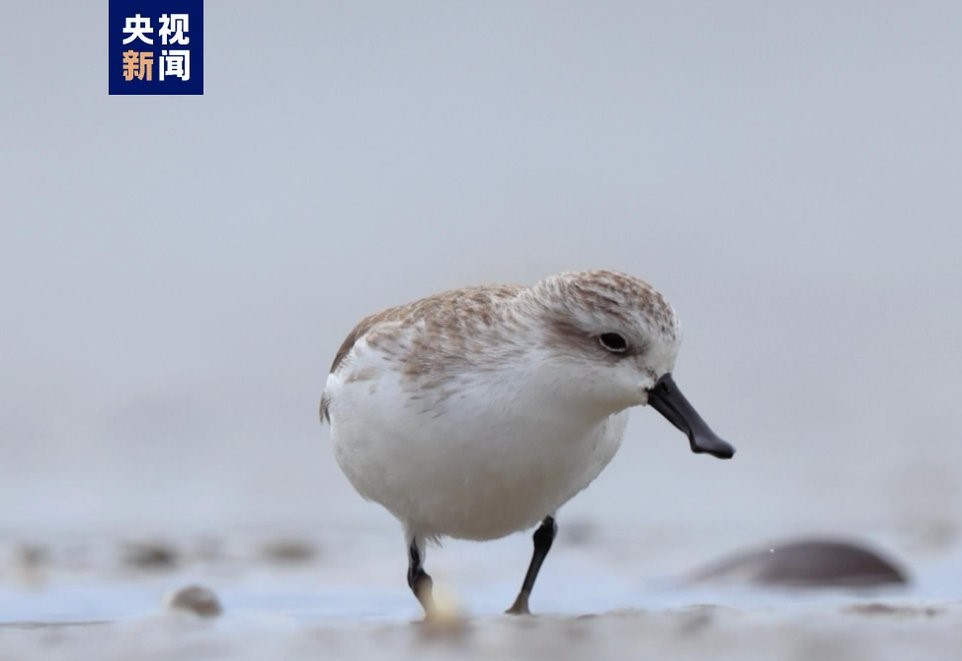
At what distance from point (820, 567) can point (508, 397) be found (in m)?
1.78

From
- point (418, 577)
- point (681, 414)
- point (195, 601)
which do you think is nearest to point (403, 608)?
point (418, 577)

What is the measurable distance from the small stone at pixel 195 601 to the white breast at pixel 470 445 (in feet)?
2.33

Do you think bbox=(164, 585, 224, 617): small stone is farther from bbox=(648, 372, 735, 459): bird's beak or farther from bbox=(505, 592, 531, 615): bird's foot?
bbox=(648, 372, 735, 459): bird's beak

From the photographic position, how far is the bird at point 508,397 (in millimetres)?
5500

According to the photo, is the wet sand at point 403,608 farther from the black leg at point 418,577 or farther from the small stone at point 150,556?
the black leg at point 418,577

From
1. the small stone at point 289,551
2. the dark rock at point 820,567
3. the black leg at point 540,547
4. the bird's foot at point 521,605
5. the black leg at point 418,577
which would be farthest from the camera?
the small stone at point 289,551

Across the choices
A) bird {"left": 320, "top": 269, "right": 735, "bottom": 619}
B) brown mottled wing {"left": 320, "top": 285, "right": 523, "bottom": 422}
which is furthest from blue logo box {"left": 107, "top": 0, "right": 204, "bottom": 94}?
bird {"left": 320, "top": 269, "right": 735, "bottom": 619}

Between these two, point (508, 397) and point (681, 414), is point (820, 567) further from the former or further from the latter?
point (508, 397)

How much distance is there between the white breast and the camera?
5.61m

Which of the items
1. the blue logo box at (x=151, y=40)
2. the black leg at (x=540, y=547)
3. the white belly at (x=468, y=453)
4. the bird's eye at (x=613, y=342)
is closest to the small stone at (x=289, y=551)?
the black leg at (x=540, y=547)

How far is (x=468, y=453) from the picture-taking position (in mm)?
5660

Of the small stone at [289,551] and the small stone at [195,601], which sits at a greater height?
the small stone at [195,601]

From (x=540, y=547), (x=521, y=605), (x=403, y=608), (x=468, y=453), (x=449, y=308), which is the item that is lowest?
(x=403, y=608)

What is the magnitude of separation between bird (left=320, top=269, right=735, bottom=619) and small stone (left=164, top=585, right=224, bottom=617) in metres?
0.71
